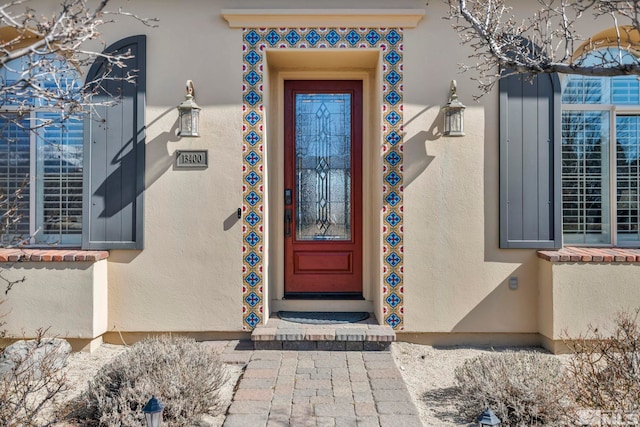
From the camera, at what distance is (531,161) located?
4.64 m

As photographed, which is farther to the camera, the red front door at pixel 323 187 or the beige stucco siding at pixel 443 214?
the red front door at pixel 323 187

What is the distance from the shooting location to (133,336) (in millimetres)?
4691

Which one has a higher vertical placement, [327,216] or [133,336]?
[327,216]

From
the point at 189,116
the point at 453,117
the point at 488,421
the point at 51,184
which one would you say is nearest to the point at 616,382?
the point at 488,421

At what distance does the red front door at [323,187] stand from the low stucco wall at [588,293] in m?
2.00

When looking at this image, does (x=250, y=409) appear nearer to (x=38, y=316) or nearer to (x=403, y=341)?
(x=403, y=341)

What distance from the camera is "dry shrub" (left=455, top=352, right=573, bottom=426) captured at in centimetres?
301

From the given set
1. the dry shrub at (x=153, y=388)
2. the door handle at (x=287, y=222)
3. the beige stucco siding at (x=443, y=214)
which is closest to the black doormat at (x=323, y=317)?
the beige stucco siding at (x=443, y=214)

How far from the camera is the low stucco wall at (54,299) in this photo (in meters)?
4.39

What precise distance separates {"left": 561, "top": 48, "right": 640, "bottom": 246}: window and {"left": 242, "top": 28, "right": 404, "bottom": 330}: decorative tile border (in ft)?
6.38

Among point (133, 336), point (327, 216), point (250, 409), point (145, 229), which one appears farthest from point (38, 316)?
point (327, 216)

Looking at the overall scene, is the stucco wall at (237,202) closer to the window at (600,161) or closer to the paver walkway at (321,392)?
the paver walkway at (321,392)

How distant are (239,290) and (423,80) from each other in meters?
2.81

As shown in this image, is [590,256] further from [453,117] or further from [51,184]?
[51,184]
